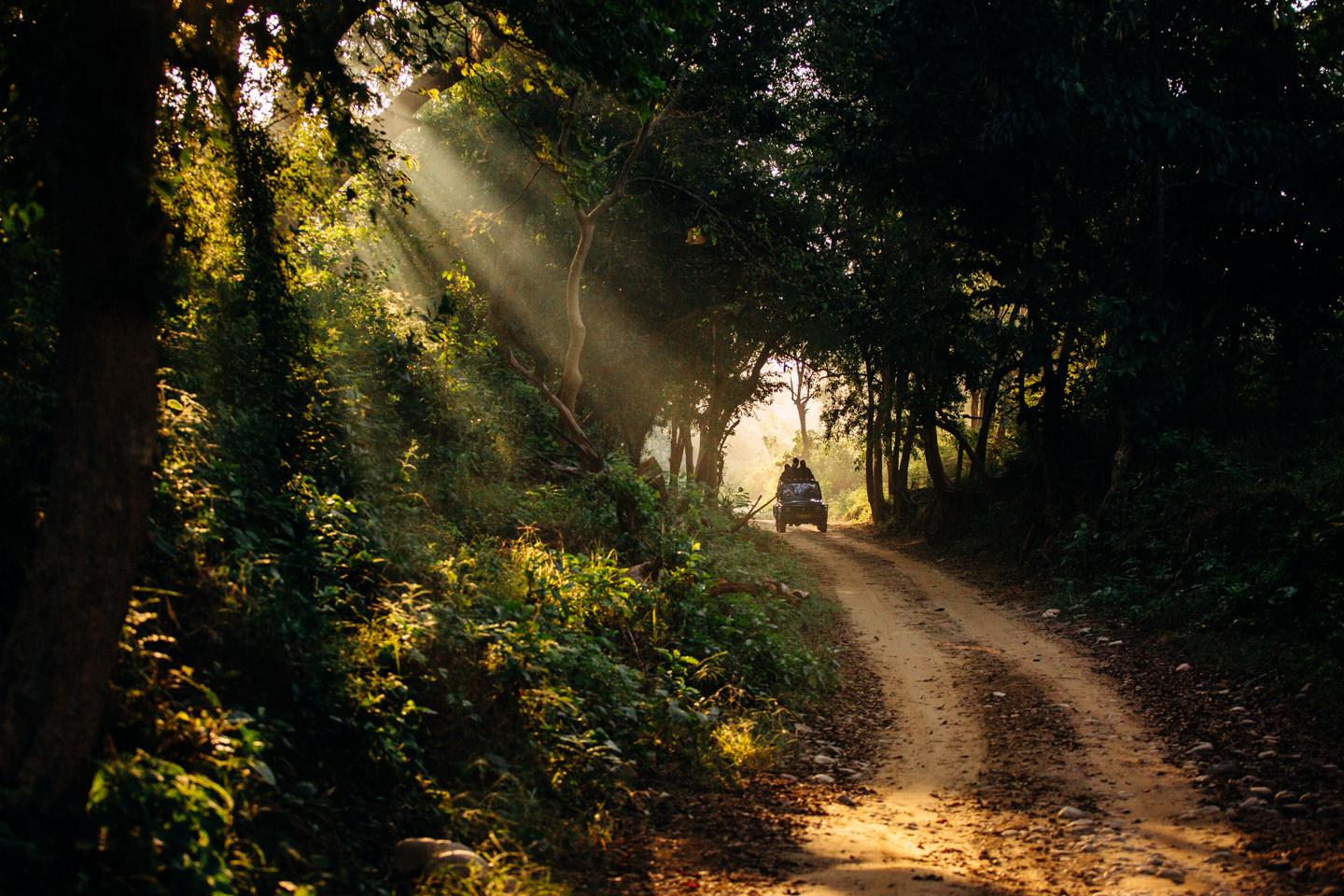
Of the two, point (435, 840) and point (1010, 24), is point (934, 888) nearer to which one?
point (435, 840)

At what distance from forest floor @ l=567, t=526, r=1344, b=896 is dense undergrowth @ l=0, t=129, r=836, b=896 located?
561mm

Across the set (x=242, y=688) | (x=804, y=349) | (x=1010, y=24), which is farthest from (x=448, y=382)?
(x=804, y=349)

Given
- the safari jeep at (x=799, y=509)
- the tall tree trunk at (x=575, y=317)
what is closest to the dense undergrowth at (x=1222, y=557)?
the tall tree trunk at (x=575, y=317)

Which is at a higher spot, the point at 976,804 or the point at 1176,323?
the point at 1176,323

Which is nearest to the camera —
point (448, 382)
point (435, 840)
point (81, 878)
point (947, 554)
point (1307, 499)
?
point (81, 878)

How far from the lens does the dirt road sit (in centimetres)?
514

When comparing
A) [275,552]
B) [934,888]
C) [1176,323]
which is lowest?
[934,888]

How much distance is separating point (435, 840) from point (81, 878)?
1.79m

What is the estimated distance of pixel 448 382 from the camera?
39.4ft

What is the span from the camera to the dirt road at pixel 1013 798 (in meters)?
5.14

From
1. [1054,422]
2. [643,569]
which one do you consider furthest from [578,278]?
[1054,422]

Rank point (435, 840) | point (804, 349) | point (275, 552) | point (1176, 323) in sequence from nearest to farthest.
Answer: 1. point (435, 840)
2. point (275, 552)
3. point (1176, 323)
4. point (804, 349)

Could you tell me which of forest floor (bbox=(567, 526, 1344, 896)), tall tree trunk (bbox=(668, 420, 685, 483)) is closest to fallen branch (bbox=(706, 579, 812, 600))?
forest floor (bbox=(567, 526, 1344, 896))

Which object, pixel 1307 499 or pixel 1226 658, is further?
pixel 1307 499
